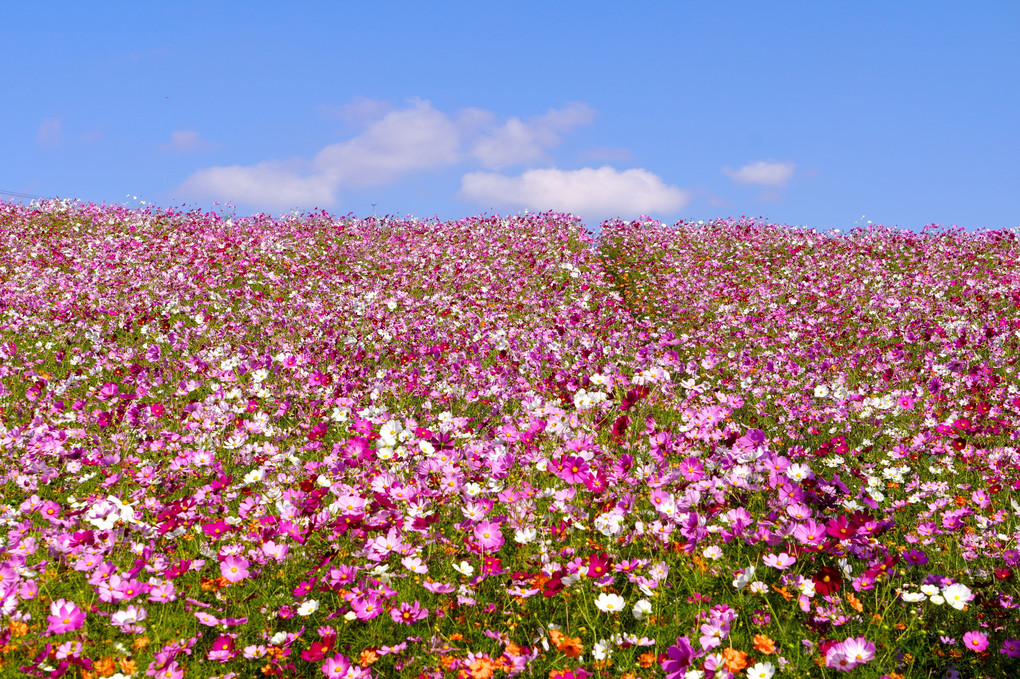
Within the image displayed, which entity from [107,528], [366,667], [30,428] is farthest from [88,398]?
[366,667]

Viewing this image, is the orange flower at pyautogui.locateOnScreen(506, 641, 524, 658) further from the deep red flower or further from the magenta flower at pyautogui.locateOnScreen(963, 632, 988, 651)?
the magenta flower at pyautogui.locateOnScreen(963, 632, 988, 651)

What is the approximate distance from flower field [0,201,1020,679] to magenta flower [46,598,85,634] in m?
0.01

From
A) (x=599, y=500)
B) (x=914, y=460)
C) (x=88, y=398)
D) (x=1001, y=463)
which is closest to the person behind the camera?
(x=599, y=500)

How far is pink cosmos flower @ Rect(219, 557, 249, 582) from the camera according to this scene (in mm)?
3903

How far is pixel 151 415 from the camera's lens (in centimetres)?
648

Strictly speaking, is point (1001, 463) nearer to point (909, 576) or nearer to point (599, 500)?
point (909, 576)

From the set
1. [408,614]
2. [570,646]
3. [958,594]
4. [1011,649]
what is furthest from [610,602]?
[1011,649]

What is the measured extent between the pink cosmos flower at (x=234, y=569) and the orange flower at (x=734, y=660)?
2552mm

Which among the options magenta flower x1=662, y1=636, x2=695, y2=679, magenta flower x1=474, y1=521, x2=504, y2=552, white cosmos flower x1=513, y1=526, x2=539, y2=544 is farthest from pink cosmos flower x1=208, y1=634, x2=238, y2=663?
magenta flower x1=662, y1=636, x2=695, y2=679

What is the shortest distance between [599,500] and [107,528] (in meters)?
2.98

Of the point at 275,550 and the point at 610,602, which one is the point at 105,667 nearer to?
the point at 275,550

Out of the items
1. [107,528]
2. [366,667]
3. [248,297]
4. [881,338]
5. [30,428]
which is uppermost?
[248,297]

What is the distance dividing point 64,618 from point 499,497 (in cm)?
230

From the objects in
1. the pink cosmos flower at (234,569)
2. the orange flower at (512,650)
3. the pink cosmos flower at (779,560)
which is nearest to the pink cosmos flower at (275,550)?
the pink cosmos flower at (234,569)
